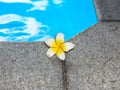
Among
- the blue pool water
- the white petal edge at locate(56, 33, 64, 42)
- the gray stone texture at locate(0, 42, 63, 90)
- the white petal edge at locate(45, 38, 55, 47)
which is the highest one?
the blue pool water

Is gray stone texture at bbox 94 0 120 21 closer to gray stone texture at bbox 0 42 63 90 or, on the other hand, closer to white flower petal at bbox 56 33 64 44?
white flower petal at bbox 56 33 64 44

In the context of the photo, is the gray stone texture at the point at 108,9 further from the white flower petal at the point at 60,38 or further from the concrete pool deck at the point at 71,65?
the white flower petal at the point at 60,38

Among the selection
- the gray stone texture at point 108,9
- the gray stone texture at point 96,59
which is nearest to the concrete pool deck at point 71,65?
the gray stone texture at point 96,59

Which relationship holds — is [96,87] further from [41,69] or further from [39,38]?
[39,38]

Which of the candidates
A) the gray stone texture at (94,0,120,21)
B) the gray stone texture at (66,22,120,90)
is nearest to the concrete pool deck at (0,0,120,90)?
the gray stone texture at (66,22,120,90)

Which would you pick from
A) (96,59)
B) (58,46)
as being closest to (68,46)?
(58,46)

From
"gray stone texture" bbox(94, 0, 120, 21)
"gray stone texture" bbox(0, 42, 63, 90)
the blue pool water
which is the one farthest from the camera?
"gray stone texture" bbox(94, 0, 120, 21)
